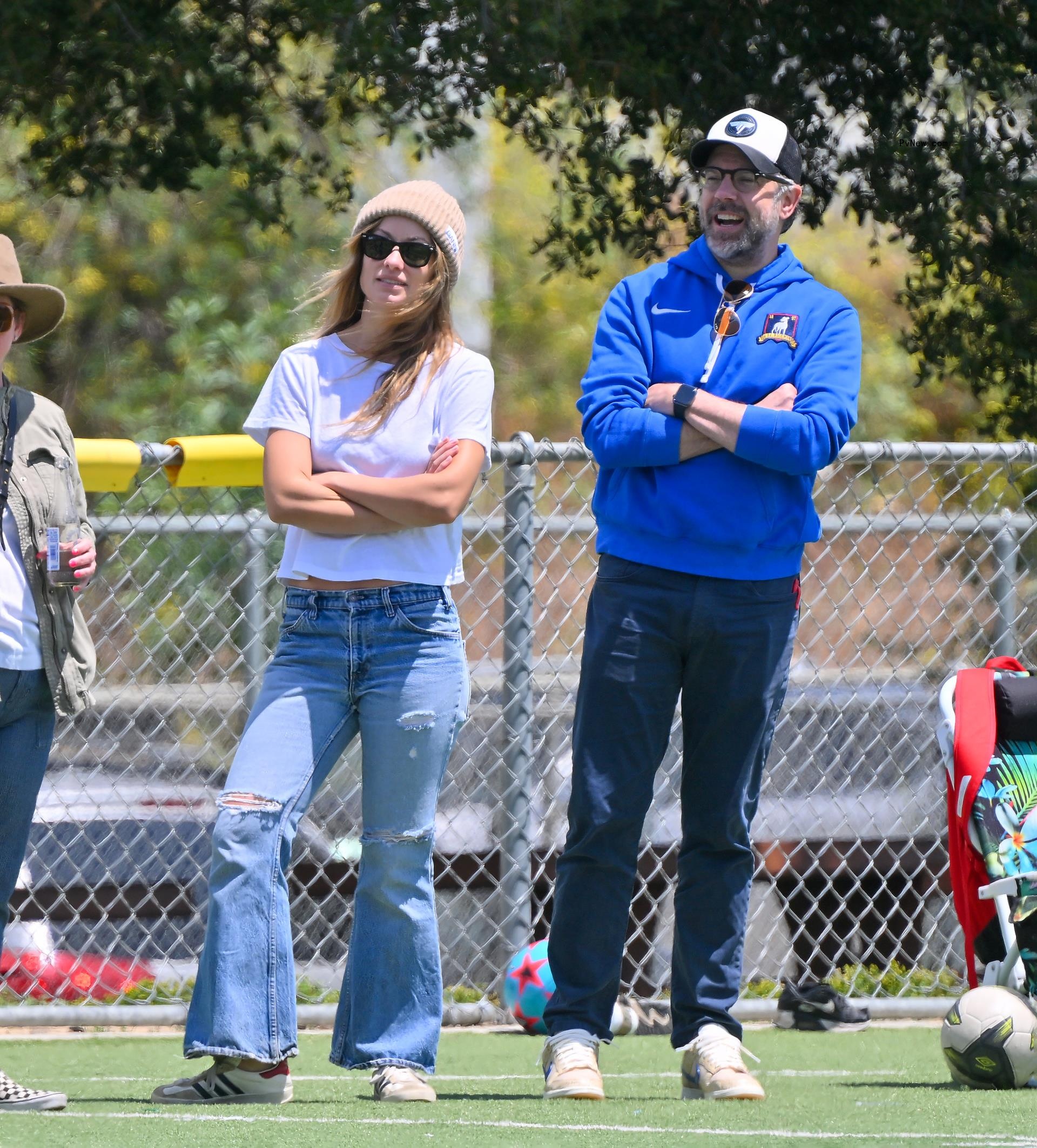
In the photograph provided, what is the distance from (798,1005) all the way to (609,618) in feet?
8.33

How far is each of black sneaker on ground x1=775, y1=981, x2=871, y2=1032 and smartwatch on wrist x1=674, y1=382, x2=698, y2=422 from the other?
2837mm

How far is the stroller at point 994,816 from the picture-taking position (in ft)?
15.9

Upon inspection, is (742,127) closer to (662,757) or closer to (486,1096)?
(662,757)

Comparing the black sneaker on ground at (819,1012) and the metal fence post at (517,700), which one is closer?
the metal fence post at (517,700)

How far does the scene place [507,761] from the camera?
20.7 feet

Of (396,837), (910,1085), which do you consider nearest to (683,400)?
(396,837)

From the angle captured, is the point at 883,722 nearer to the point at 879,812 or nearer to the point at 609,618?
the point at 879,812

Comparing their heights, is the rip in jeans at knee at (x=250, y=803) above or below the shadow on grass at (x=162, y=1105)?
above

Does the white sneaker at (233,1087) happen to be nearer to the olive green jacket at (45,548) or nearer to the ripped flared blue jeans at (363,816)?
the ripped flared blue jeans at (363,816)

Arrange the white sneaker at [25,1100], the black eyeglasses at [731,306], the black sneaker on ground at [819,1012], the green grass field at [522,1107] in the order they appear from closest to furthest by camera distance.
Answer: the green grass field at [522,1107] < the white sneaker at [25,1100] < the black eyeglasses at [731,306] < the black sneaker on ground at [819,1012]

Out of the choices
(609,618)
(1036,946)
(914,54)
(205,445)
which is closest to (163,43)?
(205,445)

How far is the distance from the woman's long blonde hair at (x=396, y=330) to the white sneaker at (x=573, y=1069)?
1.52m

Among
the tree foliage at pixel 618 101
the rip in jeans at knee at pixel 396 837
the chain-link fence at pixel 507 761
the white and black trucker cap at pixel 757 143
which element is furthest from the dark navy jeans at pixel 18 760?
the tree foliage at pixel 618 101

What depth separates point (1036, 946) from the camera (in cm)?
489
